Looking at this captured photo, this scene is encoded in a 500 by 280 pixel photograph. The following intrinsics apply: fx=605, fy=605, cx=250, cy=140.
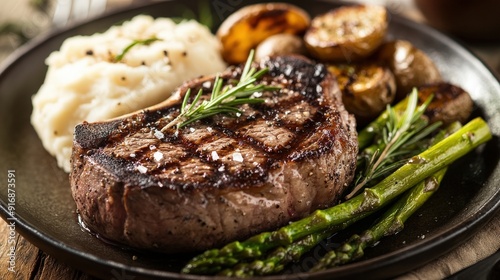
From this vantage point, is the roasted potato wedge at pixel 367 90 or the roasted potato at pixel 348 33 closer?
the roasted potato wedge at pixel 367 90

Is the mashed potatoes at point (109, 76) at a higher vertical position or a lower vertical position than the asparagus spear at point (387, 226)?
higher

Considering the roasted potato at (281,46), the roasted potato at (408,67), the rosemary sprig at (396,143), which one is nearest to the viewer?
the rosemary sprig at (396,143)

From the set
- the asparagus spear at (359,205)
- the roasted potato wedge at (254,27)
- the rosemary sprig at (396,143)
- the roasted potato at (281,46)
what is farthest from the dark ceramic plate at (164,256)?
the roasted potato at (281,46)

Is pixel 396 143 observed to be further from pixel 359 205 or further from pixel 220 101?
pixel 220 101

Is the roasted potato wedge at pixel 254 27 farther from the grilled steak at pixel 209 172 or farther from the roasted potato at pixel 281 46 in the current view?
the grilled steak at pixel 209 172

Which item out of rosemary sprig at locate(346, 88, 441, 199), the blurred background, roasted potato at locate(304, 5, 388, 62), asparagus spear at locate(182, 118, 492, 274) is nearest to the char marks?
asparagus spear at locate(182, 118, 492, 274)

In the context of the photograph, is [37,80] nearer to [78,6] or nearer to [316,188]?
[78,6]

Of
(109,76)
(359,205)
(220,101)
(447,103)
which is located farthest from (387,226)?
(109,76)
